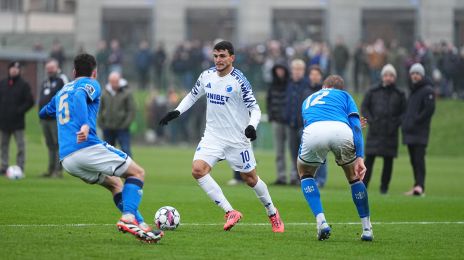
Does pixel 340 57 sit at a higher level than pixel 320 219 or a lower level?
higher

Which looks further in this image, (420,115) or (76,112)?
(420,115)

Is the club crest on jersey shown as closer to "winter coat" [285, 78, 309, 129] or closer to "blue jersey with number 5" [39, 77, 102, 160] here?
"blue jersey with number 5" [39, 77, 102, 160]

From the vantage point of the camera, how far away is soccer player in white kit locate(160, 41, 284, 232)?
44.8ft

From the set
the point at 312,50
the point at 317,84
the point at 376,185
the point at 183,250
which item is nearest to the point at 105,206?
the point at 183,250

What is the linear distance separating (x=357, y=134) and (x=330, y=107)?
450 millimetres

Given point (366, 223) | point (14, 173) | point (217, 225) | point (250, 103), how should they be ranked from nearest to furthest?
point (366, 223), point (250, 103), point (217, 225), point (14, 173)

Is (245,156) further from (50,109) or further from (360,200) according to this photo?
(50,109)

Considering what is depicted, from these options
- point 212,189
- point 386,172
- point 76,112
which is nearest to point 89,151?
point 76,112

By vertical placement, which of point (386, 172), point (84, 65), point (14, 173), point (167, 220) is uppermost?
point (84, 65)

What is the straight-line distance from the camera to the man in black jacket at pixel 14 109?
23.2 meters

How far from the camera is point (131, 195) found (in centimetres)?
1170

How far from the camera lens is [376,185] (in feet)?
79.2

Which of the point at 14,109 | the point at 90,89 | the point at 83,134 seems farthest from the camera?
the point at 14,109

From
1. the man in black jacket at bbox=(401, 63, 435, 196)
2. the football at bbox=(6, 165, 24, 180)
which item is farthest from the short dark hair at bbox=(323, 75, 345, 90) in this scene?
the football at bbox=(6, 165, 24, 180)
